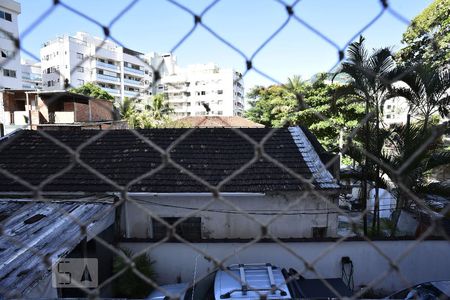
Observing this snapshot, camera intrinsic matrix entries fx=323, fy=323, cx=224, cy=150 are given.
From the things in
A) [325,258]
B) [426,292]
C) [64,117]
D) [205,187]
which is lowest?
[325,258]

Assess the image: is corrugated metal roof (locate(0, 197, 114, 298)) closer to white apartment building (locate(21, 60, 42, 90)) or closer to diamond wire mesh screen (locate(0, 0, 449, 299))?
diamond wire mesh screen (locate(0, 0, 449, 299))

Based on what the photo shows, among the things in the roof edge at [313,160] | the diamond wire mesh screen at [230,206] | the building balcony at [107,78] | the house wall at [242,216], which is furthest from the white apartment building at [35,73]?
the building balcony at [107,78]

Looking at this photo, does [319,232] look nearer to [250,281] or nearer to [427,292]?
[427,292]

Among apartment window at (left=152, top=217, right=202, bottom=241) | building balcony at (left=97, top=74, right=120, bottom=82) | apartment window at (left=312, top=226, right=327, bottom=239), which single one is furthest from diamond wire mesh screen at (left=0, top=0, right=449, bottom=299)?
A: building balcony at (left=97, top=74, right=120, bottom=82)

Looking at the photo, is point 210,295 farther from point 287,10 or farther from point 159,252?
point 287,10

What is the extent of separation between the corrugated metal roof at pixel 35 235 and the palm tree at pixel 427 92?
18.4 feet

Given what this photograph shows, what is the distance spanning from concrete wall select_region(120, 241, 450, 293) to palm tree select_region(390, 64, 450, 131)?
2220mm

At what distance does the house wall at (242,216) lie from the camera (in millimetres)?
5996

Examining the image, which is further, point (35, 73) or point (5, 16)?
point (5, 16)

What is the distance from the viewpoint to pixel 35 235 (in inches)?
166

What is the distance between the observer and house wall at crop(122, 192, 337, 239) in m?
6.00

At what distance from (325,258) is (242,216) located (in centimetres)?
161

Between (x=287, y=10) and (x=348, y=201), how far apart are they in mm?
9513

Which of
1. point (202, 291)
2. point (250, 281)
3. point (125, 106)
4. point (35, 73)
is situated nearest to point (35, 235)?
point (202, 291)
